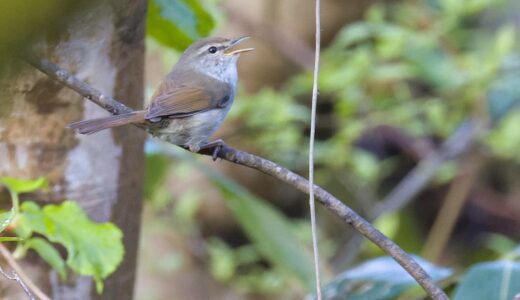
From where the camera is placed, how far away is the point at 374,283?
7.06 feet

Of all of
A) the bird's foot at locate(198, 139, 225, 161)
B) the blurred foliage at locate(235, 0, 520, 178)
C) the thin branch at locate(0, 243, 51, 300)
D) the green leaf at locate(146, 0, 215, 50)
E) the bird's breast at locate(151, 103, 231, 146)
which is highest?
the blurred foliage at locate(235, 0, 520, 178)

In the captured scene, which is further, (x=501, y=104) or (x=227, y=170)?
(x=227, y=170)

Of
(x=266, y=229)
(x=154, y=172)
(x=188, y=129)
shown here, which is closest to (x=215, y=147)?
(x=188, y=129)

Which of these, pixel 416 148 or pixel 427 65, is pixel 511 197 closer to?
pixel 416 148

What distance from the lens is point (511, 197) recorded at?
531cm

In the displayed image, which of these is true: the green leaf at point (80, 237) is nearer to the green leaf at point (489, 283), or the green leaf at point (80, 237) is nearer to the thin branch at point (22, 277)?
the thin branch at point (22, 277)

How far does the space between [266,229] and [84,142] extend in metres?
1.12

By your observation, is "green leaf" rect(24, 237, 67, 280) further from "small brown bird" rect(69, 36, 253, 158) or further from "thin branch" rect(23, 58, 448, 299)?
"thin branch" rect(23, 58, 448, 299)

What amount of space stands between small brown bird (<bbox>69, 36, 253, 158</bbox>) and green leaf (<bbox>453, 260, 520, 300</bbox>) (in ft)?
2.39

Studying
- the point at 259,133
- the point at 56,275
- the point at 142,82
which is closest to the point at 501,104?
the point at 259,133

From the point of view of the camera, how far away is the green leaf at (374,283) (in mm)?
2088

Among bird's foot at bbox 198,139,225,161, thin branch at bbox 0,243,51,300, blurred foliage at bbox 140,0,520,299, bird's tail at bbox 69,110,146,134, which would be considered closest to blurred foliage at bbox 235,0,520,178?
blurred foliage at bbox 140,0,520,299

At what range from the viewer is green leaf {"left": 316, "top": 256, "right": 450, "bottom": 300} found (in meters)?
2.09

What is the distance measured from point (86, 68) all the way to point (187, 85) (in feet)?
2.44
